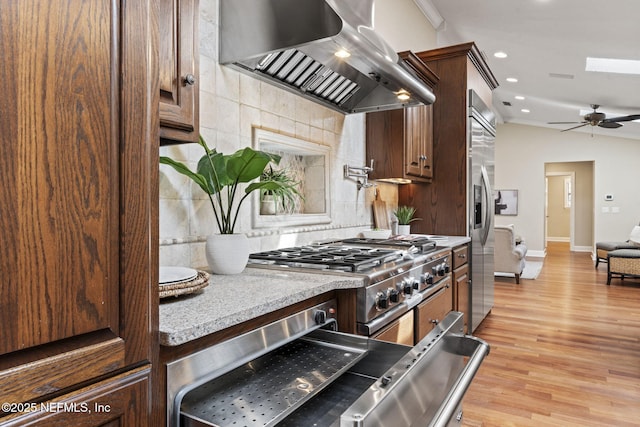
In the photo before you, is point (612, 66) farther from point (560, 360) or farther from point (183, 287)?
point (183, 287)

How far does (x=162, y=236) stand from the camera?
1.62m

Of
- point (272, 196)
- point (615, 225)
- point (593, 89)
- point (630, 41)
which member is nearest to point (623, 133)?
point (615, 225)

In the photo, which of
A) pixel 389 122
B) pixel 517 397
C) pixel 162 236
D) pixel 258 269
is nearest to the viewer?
pixel 162 236

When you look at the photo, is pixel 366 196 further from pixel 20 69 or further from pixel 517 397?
pixel 20 69

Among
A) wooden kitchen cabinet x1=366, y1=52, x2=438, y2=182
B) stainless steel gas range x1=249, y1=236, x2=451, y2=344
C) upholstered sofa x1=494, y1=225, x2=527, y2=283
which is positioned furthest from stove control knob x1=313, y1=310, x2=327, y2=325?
upholstered sofa x1=494, y1=225, x2=527, y2=283

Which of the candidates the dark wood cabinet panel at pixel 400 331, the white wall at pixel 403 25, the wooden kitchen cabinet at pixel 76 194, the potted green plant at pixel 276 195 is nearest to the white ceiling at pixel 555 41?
the white wall at pixel 403 25

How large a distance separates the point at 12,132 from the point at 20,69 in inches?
3.6

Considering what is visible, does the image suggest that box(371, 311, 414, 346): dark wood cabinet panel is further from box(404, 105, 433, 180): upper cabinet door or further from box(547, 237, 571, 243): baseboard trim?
box(547, 237, 571, 243): baseboard trim

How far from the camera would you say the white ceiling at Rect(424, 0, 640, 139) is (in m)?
3.90

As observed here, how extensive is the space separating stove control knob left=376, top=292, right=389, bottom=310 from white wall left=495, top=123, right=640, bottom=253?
943cm

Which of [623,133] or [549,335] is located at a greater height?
[623,133]

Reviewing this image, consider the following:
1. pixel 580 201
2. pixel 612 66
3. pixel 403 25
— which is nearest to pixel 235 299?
pixel 403 25

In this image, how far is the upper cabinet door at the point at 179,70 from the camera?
125 centimetres

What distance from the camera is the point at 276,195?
2.25 meters
